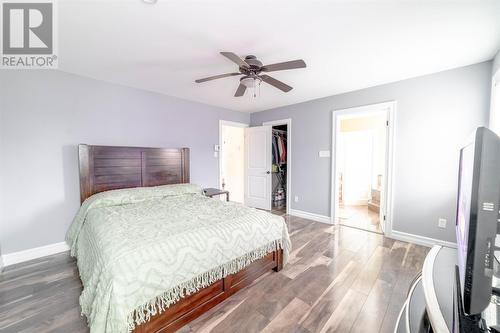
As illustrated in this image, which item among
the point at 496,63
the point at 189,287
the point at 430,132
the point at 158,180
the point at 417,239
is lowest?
the point at 417,239

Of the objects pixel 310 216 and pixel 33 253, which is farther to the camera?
pixel 310 216

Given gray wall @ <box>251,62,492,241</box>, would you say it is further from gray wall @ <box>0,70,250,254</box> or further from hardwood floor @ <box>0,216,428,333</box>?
gray wall @ <box>0,70,250,254</box>

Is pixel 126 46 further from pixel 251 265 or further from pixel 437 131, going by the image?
pixel 437 131

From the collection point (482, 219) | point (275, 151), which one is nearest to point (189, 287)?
point (482, 219)

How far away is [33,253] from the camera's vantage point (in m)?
2.41

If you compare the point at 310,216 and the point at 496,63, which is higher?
the point at 496,63

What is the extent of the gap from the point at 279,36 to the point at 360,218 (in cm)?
371

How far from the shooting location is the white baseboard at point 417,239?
8.73 ft

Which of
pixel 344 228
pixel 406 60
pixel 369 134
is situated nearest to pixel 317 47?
pixel 406 60

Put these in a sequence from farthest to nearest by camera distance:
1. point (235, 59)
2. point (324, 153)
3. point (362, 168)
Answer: point (362, 168)
point (324, 153)
point (235, 59)

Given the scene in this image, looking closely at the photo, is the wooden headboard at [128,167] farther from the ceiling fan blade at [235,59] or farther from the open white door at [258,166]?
the ceiling fan blade at [235,59]

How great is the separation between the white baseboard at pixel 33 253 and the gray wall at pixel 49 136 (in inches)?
2.2

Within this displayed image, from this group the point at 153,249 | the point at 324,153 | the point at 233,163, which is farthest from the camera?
the point at 233,163

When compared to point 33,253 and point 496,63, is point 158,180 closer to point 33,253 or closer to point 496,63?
point 33,253
